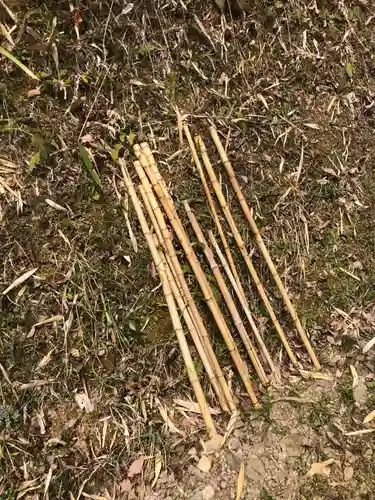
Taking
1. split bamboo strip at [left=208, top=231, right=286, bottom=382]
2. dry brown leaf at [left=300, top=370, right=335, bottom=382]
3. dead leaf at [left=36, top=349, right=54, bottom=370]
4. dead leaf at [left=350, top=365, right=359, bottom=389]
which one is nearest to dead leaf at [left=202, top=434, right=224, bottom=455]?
split bamboo strip at [left=208, top=231, right=286, bottom=382]

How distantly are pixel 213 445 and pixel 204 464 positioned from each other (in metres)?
0.12

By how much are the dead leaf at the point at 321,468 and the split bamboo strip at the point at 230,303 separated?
0.54 meters

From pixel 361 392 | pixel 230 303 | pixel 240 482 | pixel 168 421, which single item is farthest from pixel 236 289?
pixel 240 482

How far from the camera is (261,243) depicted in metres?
3.33

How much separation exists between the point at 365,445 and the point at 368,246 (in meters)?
1.35

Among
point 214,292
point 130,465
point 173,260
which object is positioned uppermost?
point 173,260

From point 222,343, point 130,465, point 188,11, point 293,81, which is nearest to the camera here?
point 130,465

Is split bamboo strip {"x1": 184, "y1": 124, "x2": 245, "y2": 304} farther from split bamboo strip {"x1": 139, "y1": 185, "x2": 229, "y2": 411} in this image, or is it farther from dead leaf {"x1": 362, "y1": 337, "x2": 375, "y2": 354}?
dead leaf {"x1": 362, "y1": 337, "x2": 375, "y2": 354}

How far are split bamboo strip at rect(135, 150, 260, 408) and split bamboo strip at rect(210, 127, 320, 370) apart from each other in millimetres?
449

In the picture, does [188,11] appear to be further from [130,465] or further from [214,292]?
[130,465]

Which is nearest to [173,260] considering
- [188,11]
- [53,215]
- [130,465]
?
[53,215]

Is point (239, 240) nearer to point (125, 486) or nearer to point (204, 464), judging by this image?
point (204, 464)

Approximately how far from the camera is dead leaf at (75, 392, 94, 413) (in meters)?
2.98

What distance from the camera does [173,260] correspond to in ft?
10.1
